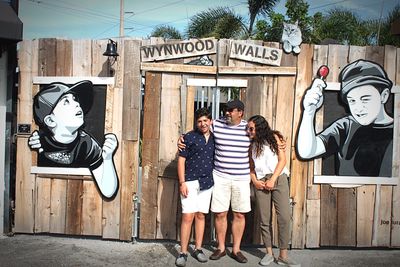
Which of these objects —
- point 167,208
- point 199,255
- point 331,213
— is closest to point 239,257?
point 199,255

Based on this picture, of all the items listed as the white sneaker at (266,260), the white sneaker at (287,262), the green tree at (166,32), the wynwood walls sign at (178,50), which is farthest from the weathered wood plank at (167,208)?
the green tree at (166,32)

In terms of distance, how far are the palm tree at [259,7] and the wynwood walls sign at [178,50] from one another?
1061 cm

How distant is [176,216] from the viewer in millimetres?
5473

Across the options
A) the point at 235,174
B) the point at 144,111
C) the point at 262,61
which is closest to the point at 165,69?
the point at 144,111

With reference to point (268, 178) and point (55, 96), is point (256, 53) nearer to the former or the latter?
point (268, 178)

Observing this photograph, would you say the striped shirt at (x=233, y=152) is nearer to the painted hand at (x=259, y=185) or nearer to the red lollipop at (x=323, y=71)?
the painted hand at (x=259, y=185)

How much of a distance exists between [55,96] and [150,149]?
1446 millimetres

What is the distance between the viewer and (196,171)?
4.82m

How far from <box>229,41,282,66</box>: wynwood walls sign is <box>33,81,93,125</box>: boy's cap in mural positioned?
1942 millimetres

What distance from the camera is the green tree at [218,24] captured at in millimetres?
14461

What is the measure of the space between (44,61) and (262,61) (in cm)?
287

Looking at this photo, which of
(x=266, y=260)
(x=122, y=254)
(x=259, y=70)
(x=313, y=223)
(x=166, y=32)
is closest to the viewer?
(x=266, y=260)

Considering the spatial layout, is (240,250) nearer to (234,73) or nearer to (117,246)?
(117,246)

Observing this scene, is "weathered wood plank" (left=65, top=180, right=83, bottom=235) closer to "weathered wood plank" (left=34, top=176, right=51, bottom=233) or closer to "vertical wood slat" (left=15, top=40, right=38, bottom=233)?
"weathered wood plank" (left=34, top=176, right=51, bottom=233)
